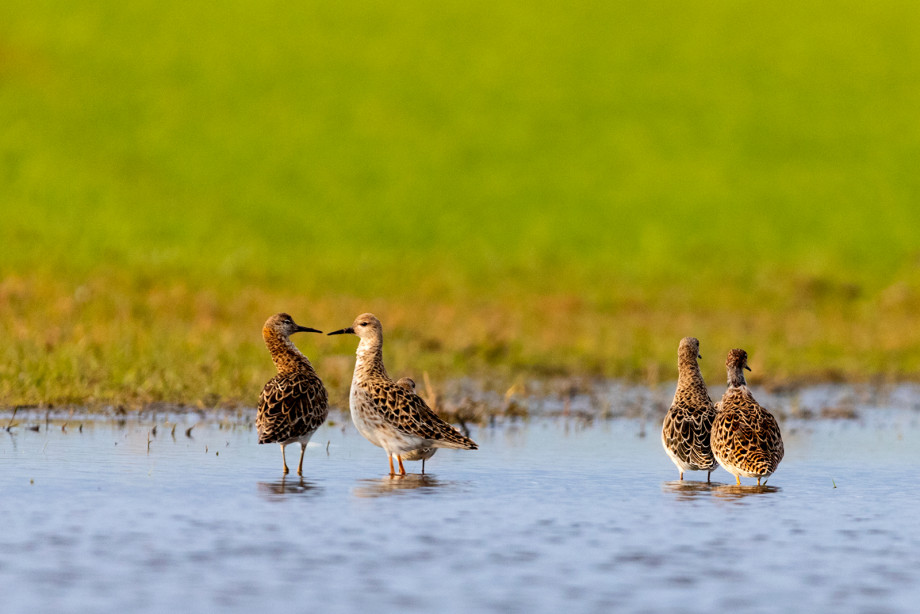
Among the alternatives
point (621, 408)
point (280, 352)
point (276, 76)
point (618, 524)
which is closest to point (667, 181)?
point (276, 76)

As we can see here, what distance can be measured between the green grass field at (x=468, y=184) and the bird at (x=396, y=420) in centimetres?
469

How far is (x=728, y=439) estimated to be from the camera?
11.3 metres

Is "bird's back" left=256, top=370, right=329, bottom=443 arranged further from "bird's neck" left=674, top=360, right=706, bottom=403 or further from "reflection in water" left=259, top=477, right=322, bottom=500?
"bird's neck" left=674, top=360, right=706, bottom=403

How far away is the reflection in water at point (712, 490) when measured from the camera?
426 inches

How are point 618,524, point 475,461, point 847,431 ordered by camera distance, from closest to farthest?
point 618,524 → point 475,461 → point 847,431

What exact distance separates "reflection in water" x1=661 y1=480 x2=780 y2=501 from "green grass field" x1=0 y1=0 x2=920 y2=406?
6.15 meters

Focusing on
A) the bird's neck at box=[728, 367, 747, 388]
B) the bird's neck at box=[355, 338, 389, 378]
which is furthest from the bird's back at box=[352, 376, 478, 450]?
the bird's neck at box=[728, 367, 747, 388]

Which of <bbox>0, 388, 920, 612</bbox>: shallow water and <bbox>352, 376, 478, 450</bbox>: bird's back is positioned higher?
<bbox>352, 376, 478, 450</bbox>: bird's back

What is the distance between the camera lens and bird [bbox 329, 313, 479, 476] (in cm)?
1160

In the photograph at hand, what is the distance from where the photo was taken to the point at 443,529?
30.1 ft

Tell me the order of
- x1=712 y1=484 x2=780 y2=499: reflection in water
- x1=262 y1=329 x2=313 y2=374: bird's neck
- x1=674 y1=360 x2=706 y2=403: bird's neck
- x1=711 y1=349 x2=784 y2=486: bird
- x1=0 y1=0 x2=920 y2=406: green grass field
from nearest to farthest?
x1=712 y1=484 x2=780 y2=499: reflection in water, x1=711 y1=349 x2=784 y2=486: bird, x1=674 y1=360 x2=706 y2=403: bird's neck, x1=262 y1=329 x2=313 y2=374: bird's neck, x1=0 y1=0 x2=920 y2=406: green grass field

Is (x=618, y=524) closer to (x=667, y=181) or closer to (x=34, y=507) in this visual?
(x=34, y=507)

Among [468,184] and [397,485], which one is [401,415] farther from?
[468,184]

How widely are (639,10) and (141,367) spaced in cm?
3891
